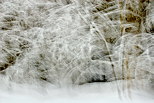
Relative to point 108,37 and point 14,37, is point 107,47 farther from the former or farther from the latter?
point 14,37

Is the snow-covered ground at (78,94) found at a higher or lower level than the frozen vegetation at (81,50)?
lower

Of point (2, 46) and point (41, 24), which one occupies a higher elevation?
point (41, 24)

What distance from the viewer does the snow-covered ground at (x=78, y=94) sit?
7.73ft

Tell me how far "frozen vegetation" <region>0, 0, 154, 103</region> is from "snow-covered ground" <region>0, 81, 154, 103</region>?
1 cm

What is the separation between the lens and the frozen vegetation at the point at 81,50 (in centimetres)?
246

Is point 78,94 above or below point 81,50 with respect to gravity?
below

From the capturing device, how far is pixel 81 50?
249 cm

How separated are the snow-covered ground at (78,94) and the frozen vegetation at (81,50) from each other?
0.01 m

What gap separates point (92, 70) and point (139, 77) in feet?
1.72

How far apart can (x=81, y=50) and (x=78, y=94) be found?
0.49m

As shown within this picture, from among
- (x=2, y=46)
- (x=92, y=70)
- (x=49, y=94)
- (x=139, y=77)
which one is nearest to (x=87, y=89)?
(x=92, y=70)

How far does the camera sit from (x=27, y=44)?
8.63ft

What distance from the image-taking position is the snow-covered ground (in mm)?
2355

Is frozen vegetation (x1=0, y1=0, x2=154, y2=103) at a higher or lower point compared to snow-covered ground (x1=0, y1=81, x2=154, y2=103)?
higher
